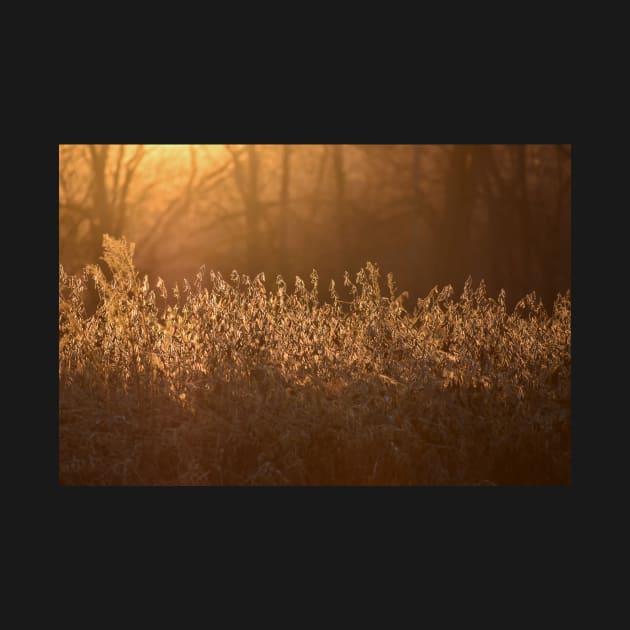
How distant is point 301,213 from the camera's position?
5.32 metres

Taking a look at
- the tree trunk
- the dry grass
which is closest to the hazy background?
the tree trunk

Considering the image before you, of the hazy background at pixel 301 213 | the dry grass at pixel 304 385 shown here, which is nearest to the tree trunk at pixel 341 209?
the hazy background at pixel 301 213

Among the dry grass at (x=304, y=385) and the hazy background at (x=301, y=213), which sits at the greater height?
the hazy background at (x=301, y=213)

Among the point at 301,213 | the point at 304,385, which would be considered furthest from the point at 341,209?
the point at 304,385

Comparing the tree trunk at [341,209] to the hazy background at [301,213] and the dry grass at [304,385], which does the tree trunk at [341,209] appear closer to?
the hazy background at [301,213]

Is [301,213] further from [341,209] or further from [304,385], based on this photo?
[304,385]

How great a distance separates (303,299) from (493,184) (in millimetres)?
1357

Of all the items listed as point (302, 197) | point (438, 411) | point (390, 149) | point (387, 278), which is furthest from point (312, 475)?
point (390, 149)

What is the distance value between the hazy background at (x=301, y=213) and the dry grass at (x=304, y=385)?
14 cm

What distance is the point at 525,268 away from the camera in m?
5.31

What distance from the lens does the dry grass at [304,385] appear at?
517 centimetres

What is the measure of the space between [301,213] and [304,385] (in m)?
1.05

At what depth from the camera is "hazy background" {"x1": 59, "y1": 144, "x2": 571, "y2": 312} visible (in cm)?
530

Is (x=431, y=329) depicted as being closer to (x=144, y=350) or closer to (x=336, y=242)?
(x=336, y=242)
